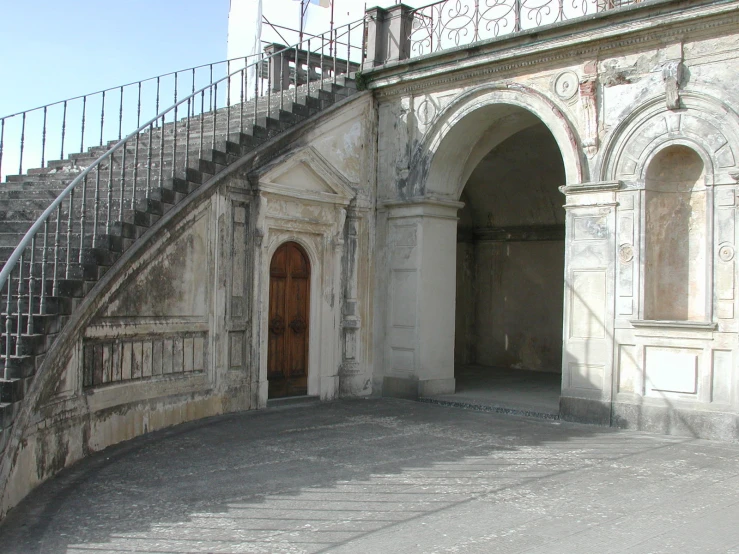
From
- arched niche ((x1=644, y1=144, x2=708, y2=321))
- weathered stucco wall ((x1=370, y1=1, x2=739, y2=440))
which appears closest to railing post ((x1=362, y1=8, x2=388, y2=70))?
weathered stucco wall ((x1=370, y1=1, x2=739, y2=440))

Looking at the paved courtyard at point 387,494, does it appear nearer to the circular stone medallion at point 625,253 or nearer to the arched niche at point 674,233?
the arched niche at point 674,233

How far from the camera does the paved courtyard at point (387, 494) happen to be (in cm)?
549

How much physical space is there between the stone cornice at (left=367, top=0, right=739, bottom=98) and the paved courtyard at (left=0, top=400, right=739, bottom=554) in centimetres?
487

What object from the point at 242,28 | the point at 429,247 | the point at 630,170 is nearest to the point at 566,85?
the point at 630,170

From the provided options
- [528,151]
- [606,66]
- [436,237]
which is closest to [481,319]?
[528,151]

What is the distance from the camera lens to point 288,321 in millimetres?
11742

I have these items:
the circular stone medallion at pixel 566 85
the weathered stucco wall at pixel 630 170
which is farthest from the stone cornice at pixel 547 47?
the circular stone medallion at pixel 566 85

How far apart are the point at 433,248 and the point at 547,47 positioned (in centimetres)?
351

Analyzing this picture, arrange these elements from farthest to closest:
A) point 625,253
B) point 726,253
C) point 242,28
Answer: point 242,28 → point 625,253 → point 726,253

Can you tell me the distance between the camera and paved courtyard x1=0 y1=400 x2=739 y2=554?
5488mm

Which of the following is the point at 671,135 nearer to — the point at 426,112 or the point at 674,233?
the point at 674,233

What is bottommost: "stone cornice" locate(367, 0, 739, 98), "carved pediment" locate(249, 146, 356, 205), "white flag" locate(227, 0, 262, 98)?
"carved pediment" locate(249, 146, 356, 205)

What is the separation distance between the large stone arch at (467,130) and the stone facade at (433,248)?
36 mm

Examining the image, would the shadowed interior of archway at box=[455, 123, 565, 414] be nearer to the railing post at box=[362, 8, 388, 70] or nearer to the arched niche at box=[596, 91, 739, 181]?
the railing post at box=[362, 8, 388, 70]
